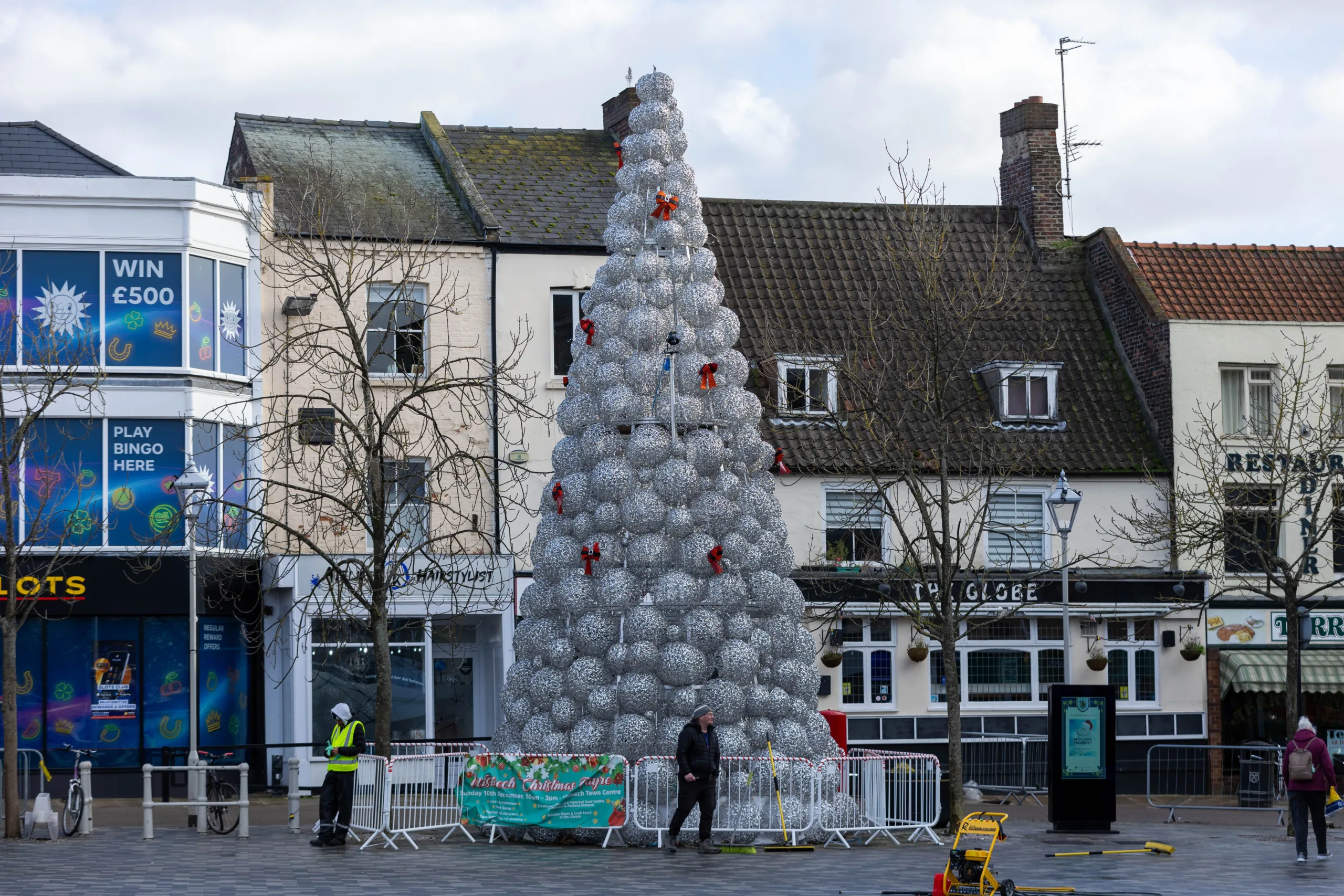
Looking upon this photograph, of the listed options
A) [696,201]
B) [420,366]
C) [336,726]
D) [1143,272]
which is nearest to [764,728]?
[336,726]

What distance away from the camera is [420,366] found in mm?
23750

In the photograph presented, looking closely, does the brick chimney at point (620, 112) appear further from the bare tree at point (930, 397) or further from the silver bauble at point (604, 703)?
the silver bauble at point (604, 703)

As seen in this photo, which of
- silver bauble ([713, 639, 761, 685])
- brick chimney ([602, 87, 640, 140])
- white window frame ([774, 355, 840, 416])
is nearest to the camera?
silver bauble ([713, 639, 761, 685])

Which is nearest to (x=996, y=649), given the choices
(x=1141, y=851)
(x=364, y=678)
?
(x=364, y=678)

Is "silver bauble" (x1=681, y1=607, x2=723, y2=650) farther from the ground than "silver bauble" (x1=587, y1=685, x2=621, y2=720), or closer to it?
farther from the ground

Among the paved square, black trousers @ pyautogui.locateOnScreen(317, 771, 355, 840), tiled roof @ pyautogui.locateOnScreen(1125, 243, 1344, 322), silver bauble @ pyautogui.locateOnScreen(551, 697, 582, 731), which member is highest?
tiled roof @ pyautogui.locateOnScreen(1125, 243, 1344, 322)

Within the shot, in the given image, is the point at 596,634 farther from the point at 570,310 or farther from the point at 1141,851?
the point at 570,310

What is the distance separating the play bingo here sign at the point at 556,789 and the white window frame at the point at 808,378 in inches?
272

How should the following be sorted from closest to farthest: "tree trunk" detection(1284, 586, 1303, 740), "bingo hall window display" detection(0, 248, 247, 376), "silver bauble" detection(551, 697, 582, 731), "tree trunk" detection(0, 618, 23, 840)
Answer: "silver bauble" detection(551, 697, 582, 731) < "tree trunk" detection(0, 618, 23, 840) < "tree trunk" detection(1284, 586, 1303, 740) < "bingo hall window display" detection(0, 248, 247, 376)

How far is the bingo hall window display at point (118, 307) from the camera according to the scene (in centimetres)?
2738

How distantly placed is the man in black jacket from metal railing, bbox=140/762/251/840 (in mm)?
5310

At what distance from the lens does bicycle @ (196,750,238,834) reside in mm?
21297

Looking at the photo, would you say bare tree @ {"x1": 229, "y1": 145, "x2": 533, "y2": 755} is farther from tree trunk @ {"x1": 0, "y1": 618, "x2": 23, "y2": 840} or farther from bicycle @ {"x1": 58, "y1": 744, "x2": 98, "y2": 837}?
bicycle @ {"x1": 58, "y1": 744, "x2": 98, "y2": 837}

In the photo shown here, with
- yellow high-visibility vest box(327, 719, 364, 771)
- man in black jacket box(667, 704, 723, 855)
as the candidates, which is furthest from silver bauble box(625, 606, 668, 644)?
yellow high-visibility vest box(327, 719, 364, 771)
